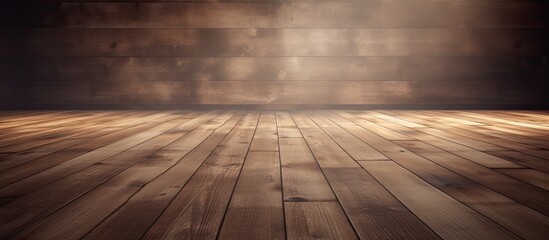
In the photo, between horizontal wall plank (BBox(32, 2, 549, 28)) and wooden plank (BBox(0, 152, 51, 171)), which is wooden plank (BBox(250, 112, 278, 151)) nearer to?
wooden plank (BBox(0, 152, 51, 171))

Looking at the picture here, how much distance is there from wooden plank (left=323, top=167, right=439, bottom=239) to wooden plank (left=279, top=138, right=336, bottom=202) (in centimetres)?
4

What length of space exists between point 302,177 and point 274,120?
5.53 ft

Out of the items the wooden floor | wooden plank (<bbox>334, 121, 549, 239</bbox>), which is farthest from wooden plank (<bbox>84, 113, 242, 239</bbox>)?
wooden plank (<bbox>334, 121, 549, 239</bbox>)

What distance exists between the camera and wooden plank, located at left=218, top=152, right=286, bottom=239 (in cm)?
67

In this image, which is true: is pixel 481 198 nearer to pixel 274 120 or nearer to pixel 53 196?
pixel 53 196

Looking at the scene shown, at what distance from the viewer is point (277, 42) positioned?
3666 millimetres

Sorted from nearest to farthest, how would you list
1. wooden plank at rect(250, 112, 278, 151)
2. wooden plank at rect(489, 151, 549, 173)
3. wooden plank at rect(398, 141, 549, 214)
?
wooden plank at rect(398, 141, 549, 214)
wooden plank at rect(489, 151, 549, 173)
wooden plank at rect(250, 112, 278, 151)

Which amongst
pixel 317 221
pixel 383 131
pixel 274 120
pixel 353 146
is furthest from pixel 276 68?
pixel 317 221

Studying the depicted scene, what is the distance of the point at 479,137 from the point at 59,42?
4.04 m

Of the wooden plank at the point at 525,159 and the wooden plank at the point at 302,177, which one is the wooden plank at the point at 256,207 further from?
the wooden plank at the point at 525,159

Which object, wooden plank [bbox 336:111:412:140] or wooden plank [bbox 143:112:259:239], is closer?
wooden plank [bbox 143:112:259:239]

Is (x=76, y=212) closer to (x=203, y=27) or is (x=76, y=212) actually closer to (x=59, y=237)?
(x=59, y=237)

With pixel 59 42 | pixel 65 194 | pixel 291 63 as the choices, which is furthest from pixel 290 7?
pixel 65 194

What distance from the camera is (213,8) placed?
3.63 meters
